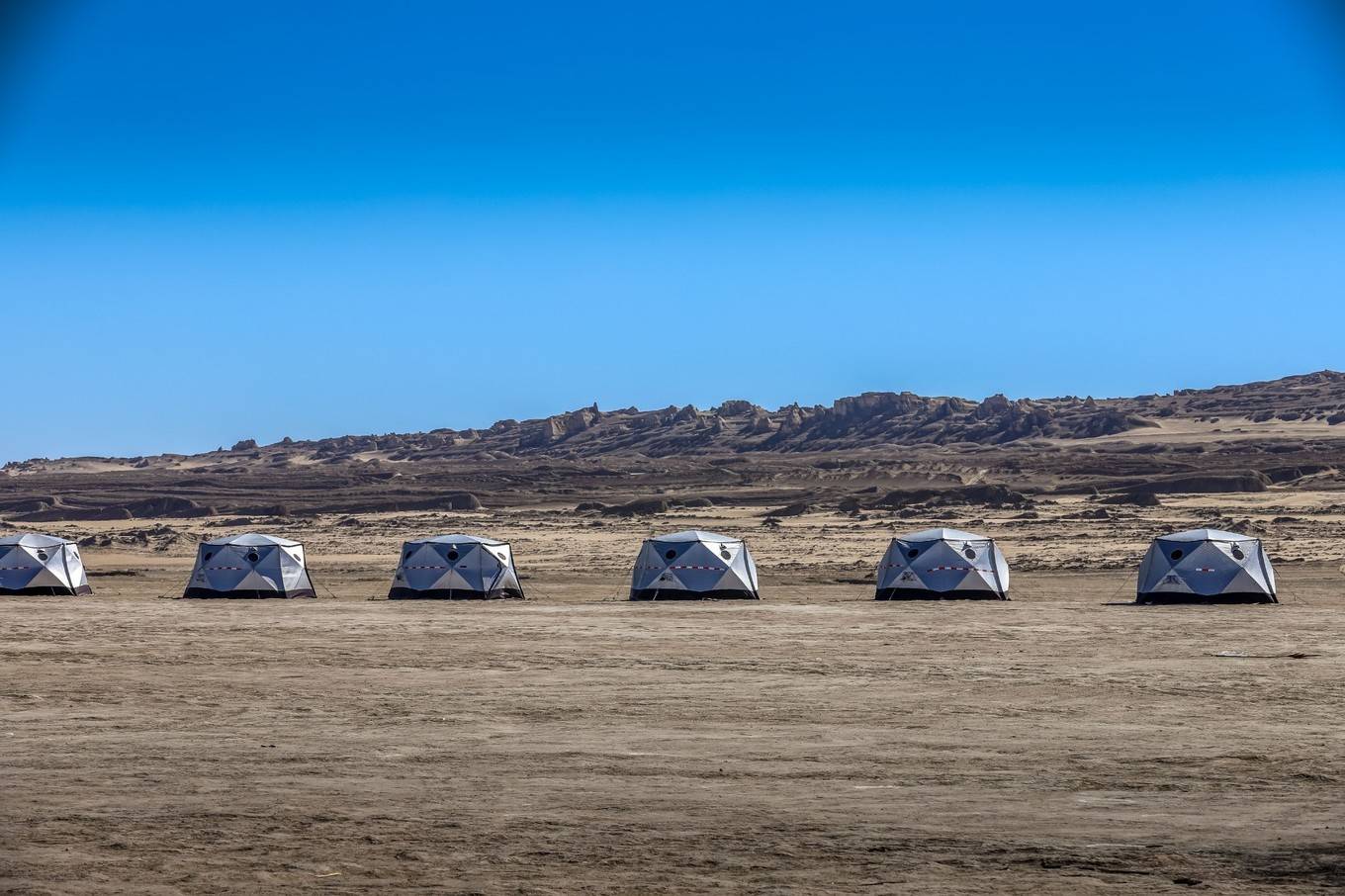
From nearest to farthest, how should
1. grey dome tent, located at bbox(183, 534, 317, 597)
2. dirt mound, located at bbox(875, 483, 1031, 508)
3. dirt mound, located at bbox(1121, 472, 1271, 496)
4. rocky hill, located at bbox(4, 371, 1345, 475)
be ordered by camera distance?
grey dome tent, located at bbox(183, 534, 317, 597), dirt mound, located at bbox(875, 483, 1031, 508), dirt mound, located at bbox(1121, 472, 1271, 496), rocky hill, located at bbox(4, 371, 1345, 475)

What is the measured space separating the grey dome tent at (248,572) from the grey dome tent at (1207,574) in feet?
63.6

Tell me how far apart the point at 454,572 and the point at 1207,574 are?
1683cm

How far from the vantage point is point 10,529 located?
278 ft

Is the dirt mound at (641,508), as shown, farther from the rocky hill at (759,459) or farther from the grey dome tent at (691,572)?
the grey dome tent at (691,572)

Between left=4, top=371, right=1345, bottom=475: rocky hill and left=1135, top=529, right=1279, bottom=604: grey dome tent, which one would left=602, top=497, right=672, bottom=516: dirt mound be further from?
left=4, top=371, right=1345, bottom=475: rocky hill

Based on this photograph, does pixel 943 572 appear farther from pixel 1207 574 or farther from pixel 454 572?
pixel 454 572

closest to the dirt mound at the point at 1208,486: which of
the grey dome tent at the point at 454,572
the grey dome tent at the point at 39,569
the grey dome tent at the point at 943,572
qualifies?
the grey dome tent at the point at 943,572

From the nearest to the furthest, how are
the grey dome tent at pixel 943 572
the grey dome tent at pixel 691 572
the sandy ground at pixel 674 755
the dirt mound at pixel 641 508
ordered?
the sandy ground at pixel 674 755 → the grey dome tent at pixel 943 572 → the grey dome tent at pixel 691 572 → the dirt mound at pixel 641 508

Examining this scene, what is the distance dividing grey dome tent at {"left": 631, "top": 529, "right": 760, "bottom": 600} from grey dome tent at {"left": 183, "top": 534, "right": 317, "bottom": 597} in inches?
319

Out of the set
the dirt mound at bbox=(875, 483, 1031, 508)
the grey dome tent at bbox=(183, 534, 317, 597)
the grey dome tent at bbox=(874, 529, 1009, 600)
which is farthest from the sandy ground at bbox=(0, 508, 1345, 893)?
the dirt mound at bbox=(875, 483, 1031, 508)

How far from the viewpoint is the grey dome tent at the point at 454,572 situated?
1423 inches

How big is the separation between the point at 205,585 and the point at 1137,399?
144696 mm

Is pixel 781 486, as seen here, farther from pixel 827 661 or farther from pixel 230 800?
pixel 230 800

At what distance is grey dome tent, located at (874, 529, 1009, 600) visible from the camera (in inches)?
1384
